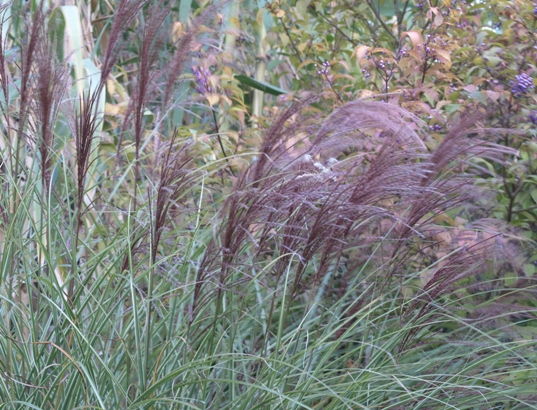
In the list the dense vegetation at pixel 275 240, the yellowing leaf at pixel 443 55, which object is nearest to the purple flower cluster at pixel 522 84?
the dense vegetation at pixel 275 240

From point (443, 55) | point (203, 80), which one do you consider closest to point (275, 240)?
point (443, 55)

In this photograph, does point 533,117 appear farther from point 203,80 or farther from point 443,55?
point 203,80

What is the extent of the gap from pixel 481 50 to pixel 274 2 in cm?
93

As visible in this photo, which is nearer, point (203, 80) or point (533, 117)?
point (533, 117)

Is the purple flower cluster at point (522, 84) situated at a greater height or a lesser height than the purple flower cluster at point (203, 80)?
greater

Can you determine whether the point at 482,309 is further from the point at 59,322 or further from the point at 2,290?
the point at 2,290

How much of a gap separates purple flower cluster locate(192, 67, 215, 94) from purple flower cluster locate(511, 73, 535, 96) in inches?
42.8

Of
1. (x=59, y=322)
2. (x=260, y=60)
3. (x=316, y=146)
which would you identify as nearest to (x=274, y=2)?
(x=260, y=60)

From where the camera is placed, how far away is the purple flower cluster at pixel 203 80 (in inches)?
107

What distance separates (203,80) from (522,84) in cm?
113

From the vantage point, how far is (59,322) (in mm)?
1633

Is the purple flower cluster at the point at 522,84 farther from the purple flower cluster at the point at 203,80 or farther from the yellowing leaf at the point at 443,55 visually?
the purple flower cluster at the point at 203,80

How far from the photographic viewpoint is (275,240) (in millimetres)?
1783

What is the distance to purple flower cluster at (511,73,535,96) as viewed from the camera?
2219mm
